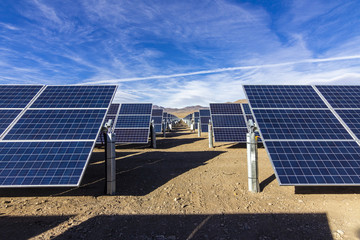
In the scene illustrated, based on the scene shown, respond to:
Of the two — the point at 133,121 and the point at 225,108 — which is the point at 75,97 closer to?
the point at 133,121

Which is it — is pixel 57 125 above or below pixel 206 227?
above

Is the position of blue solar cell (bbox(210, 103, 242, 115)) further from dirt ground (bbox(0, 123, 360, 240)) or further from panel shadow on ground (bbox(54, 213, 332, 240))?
panel shadow on ground (bbox(54, 213, 332, 240))

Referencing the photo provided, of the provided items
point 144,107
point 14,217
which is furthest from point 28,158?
point 144,107

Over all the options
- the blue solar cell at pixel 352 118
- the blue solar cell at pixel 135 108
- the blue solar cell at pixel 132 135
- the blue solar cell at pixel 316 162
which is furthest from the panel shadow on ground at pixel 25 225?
the blue solar cell at pixel 135 108

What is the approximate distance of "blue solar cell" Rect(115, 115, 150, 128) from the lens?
1916cm

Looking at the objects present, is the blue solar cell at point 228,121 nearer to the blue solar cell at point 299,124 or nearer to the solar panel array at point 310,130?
the solar panel array at point 310,130

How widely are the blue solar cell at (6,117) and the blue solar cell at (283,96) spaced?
39.9 feet

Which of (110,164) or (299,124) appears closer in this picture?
(110,164)

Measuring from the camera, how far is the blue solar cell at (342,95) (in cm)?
1013

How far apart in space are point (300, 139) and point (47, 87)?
1435 cm

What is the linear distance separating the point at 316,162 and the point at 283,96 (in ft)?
16.1

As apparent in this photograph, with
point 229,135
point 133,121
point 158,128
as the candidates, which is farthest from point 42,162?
point 158,128

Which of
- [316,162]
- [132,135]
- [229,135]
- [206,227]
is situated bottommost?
[206,227]

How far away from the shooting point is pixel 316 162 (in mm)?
7066
